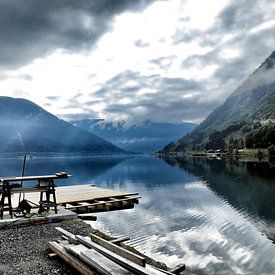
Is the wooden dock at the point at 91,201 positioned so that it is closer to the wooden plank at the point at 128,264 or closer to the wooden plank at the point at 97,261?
the wooden plank at the point at 97,261

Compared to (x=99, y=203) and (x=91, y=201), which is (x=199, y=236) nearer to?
(x=99, y=203)

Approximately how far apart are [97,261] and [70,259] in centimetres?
211

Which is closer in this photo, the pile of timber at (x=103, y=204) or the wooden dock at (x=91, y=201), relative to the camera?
the pile of timber at (x=103, y=204)

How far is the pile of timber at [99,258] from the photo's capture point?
1188cm

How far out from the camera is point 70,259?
14125mm

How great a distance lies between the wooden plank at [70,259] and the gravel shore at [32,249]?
25 cm

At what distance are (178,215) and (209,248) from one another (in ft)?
41.0

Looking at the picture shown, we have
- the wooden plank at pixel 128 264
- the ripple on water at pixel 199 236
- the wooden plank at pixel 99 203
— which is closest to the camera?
the wooden plank at pixel 128 264

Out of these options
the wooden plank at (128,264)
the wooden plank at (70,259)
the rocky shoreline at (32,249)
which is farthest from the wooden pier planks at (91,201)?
the wooden plank at (128,264)

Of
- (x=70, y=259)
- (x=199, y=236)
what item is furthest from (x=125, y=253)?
(x=199, y=236)

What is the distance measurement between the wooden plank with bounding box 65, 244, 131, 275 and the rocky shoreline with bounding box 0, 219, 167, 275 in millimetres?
763

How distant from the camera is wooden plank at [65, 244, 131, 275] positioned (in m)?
11.8

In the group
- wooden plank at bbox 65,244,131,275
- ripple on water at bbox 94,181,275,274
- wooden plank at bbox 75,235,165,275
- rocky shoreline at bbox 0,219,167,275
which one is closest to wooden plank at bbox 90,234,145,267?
wooden plank at bbox 75,235,165,275

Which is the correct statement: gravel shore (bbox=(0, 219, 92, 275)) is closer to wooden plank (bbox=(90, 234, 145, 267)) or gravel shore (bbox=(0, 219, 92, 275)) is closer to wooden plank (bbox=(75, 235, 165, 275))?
wooden plank (bbox=(75, 235, 165, 275))
